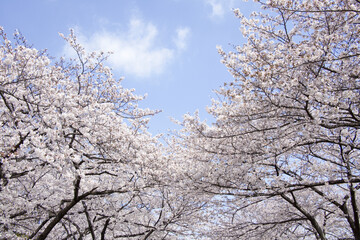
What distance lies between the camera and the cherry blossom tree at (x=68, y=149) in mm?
5793

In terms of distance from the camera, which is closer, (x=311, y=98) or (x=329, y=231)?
(x=311, y=98)

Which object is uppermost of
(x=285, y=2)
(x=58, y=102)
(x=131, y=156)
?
(x=285, y=2)

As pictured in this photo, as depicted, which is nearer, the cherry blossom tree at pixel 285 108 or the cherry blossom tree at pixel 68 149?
the cherry blossom tree at pixel 285 108

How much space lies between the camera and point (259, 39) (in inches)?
239

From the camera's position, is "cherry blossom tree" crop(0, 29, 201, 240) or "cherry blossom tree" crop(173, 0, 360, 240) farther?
"cherry blossom tree" crop(0, 29, 201, 240)

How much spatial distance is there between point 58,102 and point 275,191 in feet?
18.4

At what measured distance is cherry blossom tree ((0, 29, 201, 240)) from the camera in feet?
19.0

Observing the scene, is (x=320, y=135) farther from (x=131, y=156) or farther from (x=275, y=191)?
(x=131, y=156)

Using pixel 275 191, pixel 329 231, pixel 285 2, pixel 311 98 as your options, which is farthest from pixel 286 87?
pixel 329 231

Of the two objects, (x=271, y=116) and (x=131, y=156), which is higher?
(x=131, y=156)

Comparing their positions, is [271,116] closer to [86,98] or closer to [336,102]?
[336,102]

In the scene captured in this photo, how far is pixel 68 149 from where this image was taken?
5363mm

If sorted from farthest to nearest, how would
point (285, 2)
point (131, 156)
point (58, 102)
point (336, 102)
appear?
1. point (131, 156)
2. point (58, 102)
3. point (285, 2)
4. point (336, 102)

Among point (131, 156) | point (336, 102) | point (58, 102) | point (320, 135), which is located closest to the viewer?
point (336, 102)
